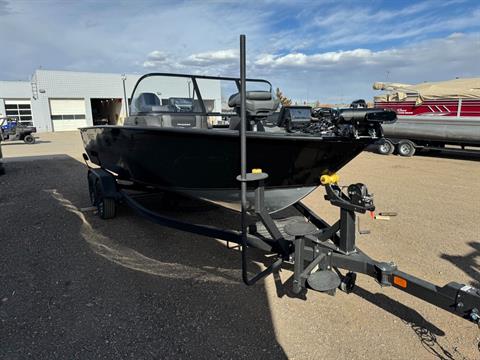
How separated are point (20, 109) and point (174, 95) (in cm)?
2881

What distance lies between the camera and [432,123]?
980 centimetres

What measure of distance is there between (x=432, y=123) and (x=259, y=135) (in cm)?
884

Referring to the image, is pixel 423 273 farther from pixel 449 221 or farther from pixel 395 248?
pixel 449 221

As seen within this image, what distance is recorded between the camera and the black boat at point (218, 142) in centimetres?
275

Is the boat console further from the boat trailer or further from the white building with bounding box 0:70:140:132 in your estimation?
the white building with bounding box 0:70:140:132

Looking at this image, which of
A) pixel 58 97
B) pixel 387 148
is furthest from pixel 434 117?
pixel 58 97

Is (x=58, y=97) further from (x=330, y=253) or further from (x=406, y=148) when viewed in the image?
(x=330, y=253)

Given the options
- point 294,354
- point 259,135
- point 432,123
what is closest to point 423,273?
point 294,354

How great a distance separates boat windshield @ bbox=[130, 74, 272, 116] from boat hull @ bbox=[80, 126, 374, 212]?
0.57 m

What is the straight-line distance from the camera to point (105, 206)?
449 centimetres

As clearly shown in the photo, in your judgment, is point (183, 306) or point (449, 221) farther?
point (449, 221)

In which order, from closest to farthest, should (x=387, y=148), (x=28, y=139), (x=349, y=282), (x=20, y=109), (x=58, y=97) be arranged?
(x=349, y=282), (x=387, y=148), (x=28, y=139), (x=58, y=97), (x=20, y=109)

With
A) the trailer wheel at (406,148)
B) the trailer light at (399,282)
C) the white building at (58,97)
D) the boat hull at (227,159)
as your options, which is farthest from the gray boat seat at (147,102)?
the white building at (58,97)

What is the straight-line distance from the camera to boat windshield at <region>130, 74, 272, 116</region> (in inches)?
165
